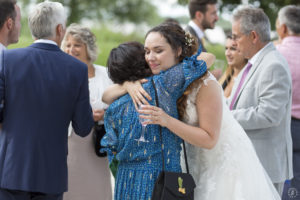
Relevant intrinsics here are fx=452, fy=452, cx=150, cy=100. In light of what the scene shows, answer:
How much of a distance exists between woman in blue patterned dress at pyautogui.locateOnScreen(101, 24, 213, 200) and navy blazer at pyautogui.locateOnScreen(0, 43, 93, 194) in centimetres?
28

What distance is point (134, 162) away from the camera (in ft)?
8.55

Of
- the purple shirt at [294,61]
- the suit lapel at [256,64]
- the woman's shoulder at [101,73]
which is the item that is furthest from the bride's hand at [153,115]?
the purple shirt at [294,61]

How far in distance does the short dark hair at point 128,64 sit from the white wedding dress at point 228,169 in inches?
14.7

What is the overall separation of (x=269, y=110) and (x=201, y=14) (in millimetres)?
2202

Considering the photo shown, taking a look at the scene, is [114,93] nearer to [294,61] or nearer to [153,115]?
[153,115]

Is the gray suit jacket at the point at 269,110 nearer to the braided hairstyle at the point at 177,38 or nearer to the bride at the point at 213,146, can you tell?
the bride at the point at 213,146

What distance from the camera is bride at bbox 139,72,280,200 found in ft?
8.32

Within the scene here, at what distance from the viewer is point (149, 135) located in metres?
2.53

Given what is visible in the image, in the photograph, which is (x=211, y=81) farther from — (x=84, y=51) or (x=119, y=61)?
(x=84, y=51)

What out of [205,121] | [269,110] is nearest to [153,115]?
[205,121]

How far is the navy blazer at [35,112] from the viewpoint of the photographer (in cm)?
254

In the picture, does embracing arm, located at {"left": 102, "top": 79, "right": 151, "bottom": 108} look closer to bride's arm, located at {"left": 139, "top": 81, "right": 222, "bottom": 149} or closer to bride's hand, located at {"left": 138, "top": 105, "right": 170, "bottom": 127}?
bride's hand, located at {"left": 138, "top": 105, "right": 170, "bottom": 127}

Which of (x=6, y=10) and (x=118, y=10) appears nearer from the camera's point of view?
(x=6, y=10)

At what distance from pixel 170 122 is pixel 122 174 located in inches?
18.0
